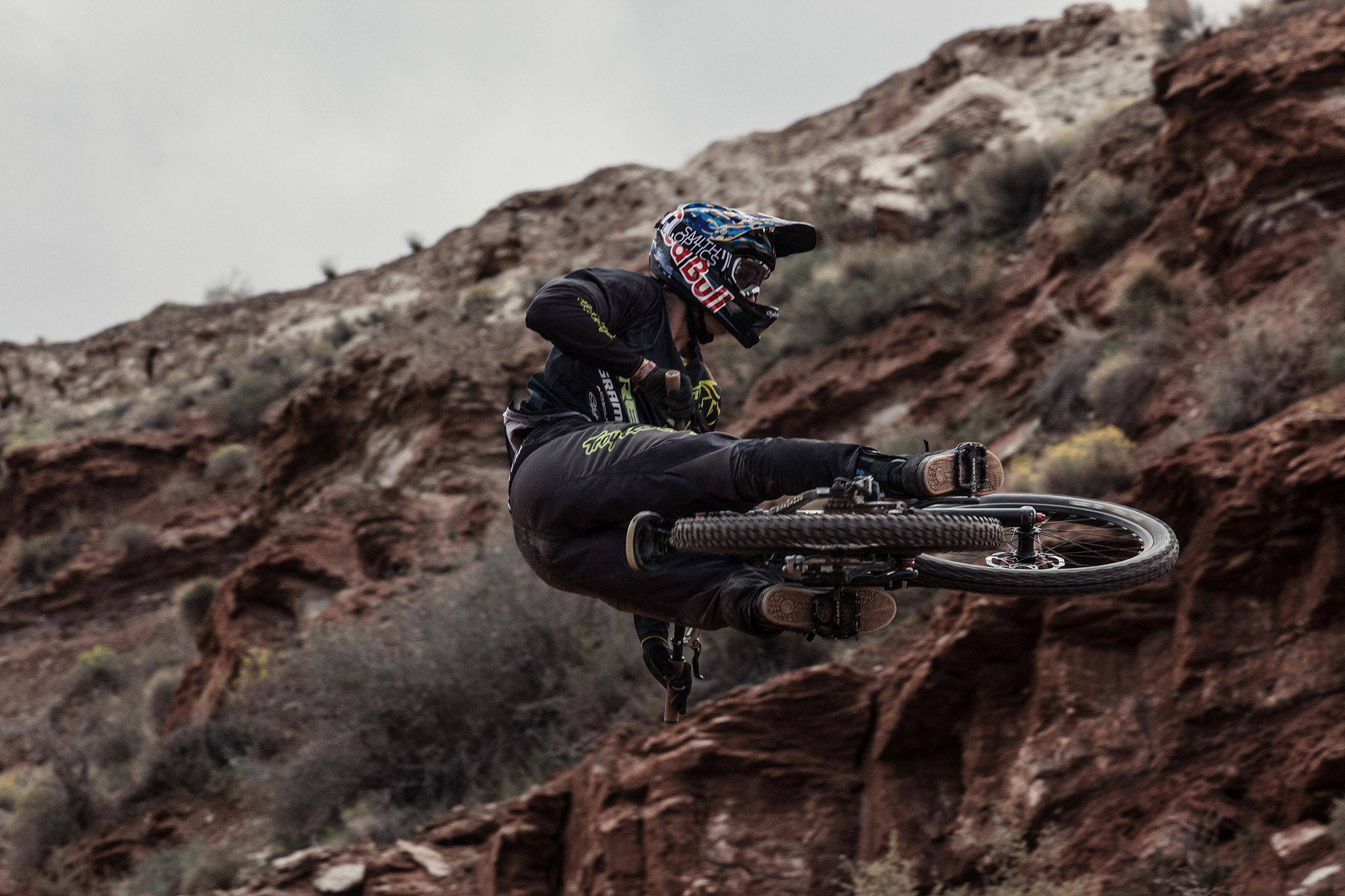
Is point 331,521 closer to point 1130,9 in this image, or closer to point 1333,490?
point 1333,490

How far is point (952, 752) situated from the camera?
9023mm

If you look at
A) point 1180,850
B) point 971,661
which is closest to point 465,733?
point 971,661

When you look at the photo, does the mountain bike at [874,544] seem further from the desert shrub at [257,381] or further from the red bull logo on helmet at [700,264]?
the desert shrub at [257,381]

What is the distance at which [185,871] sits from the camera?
1356 cm

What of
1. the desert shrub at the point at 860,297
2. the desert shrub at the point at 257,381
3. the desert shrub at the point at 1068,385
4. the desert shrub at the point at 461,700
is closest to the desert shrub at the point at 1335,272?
the desert shrub at the point at 1068,385

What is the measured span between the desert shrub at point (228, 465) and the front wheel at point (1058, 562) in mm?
26930

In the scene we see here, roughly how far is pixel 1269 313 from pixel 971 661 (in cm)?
547

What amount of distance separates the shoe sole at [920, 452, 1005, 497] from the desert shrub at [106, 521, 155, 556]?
26.2 metres

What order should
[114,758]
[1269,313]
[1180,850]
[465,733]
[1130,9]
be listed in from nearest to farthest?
1. [1180,850]
2. [1269,313]
3. [465,733]
4. [114,758]
5. [1130,9]

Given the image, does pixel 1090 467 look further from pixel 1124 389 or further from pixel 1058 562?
pixel 1058 562

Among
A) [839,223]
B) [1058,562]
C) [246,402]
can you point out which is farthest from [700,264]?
[246,402]

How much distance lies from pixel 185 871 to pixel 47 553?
750 inches

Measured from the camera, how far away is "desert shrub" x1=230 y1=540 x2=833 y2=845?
42.5ft

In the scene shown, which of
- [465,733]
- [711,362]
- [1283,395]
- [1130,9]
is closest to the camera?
[1283,395]
